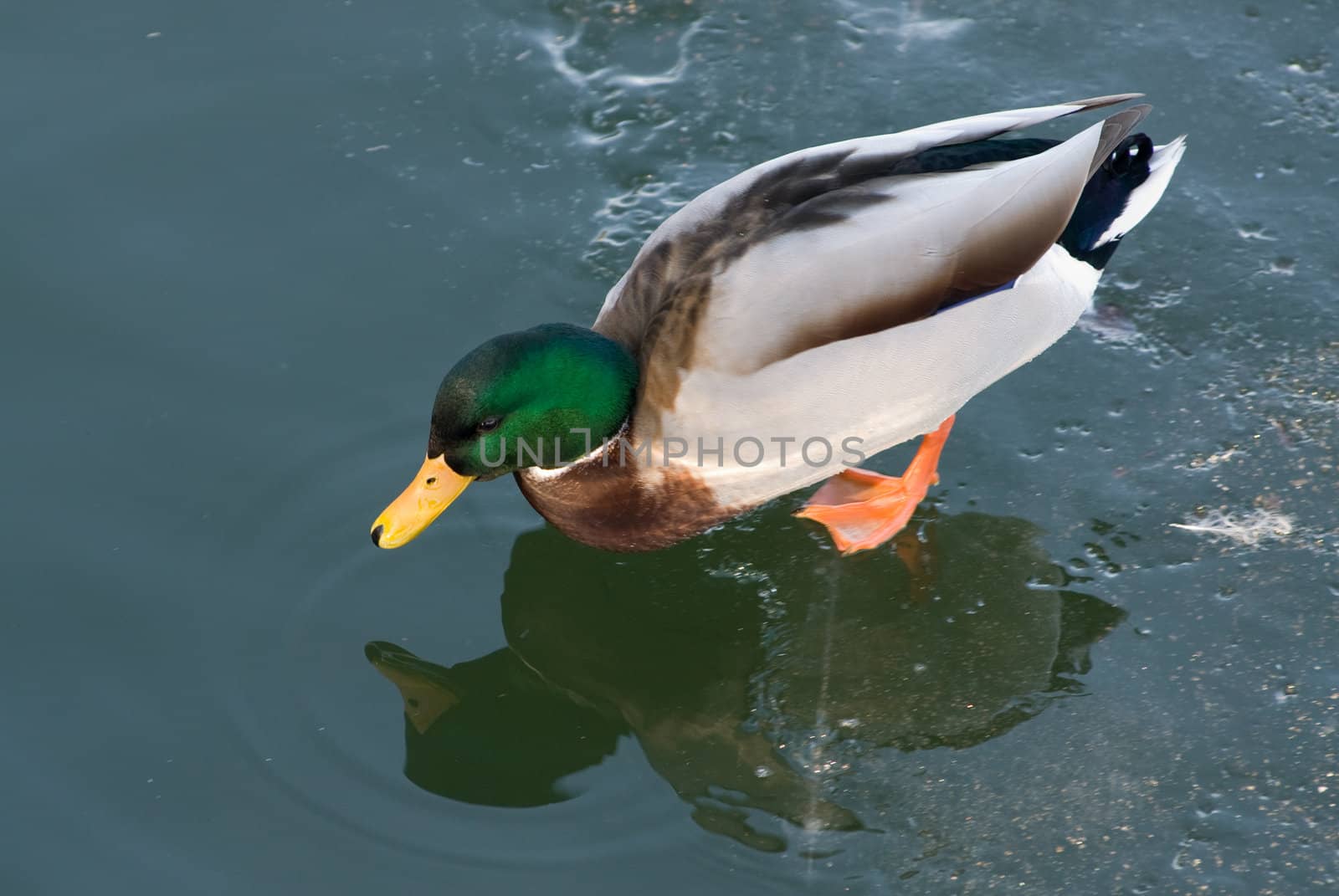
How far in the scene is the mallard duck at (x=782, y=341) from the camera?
11.5ft

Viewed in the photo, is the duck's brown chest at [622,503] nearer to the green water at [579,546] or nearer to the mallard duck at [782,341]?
the mallard duck at [782,341]

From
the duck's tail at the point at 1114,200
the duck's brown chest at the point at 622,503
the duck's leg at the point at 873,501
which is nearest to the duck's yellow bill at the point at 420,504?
the duck's brown chest at the point at 622,503

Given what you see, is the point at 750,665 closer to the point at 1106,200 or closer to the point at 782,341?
the point at 782,341

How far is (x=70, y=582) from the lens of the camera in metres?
3.75

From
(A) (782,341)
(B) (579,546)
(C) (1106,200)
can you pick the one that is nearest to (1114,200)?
(C) (1106,200)

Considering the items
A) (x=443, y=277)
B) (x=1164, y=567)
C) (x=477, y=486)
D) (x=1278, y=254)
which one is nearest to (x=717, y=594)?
(x=477, y=486)

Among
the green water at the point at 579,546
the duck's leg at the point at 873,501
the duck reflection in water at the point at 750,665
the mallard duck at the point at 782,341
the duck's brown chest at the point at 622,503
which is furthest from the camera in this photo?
the duck's leg at the point at 873,501

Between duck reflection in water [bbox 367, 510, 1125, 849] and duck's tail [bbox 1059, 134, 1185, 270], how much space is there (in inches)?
30.1

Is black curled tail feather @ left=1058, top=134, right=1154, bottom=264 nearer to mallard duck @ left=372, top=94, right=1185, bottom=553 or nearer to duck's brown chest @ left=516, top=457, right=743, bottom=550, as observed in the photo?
mallard duck @ left=372, top=94, right=1185, bottom=553

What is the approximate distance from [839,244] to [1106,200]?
924 mm

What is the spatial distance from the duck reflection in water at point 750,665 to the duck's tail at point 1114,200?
76 cm

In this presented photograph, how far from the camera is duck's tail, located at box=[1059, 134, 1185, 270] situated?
155 inches

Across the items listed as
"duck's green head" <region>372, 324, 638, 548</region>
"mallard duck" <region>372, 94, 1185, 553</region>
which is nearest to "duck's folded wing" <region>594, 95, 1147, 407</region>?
"mallard duck" <region>372, 94, 1185, 553</region>

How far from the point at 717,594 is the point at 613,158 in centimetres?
173
